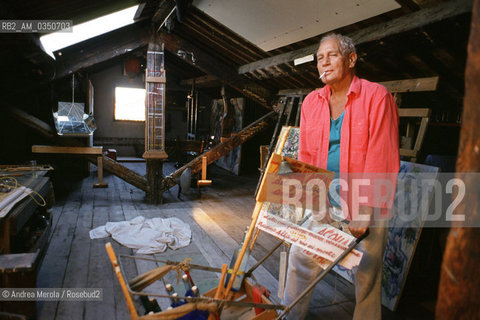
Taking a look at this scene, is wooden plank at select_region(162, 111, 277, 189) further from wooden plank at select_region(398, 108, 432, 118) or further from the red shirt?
the red shirt

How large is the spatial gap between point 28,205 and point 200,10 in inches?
175

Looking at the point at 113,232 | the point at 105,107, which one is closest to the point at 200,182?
the point at 113,232

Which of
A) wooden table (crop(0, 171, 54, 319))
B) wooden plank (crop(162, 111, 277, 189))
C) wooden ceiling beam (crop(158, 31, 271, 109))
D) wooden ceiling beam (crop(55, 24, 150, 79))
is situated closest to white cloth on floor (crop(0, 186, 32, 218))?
wooden table (crop(0, 171, 54, 319))

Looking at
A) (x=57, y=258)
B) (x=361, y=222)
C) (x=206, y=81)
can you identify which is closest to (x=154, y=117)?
(x=57, y=258)

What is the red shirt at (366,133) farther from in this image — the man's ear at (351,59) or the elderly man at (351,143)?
the man's ear at (351,59)

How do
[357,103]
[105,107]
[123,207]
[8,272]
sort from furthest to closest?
[105,107]
[123,207]
[8,272]
[357,103]

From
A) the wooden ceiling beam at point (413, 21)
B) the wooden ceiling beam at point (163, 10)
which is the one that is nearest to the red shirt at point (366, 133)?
the wooden ceiling beam at point (413, 21)

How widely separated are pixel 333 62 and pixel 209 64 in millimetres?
5255

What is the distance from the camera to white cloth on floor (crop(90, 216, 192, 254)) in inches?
171

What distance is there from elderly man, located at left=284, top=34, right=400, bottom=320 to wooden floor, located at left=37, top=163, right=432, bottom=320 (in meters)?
0.56

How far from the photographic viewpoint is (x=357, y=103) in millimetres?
2277

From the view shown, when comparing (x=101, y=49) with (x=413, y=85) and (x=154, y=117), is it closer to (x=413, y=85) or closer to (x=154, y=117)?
(x=154, y=117)

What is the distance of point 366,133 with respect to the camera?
223cm

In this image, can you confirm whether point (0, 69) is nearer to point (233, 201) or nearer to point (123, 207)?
point (123, 207)
